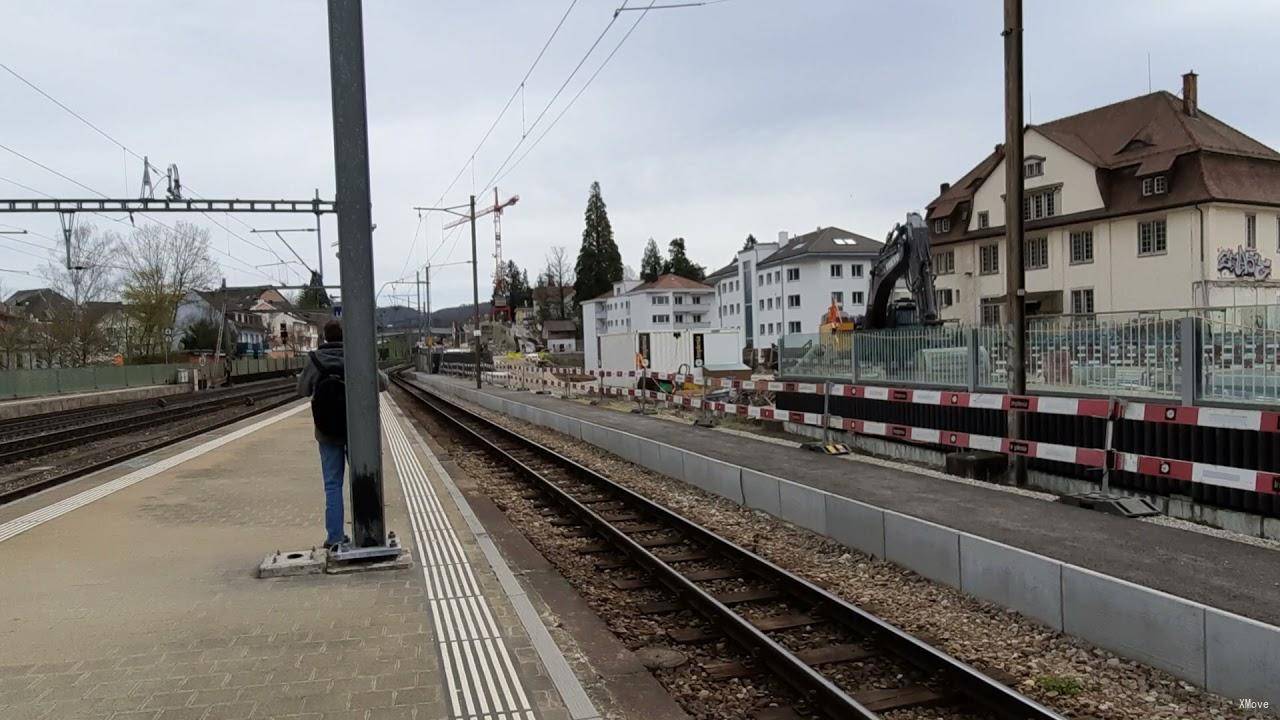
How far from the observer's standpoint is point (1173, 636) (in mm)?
4539

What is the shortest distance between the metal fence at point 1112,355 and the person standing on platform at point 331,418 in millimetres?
7943

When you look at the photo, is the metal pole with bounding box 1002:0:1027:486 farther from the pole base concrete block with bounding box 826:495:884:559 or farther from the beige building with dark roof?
the beige building with dark roof

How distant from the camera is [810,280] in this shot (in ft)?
217

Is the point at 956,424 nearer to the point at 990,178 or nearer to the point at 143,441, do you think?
the point at 143,441

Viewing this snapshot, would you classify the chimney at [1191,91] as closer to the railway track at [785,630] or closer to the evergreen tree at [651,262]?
the railway track at [785,630]

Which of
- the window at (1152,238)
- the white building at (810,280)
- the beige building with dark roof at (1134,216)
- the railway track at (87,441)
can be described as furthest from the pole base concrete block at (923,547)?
the white building at (810,280)

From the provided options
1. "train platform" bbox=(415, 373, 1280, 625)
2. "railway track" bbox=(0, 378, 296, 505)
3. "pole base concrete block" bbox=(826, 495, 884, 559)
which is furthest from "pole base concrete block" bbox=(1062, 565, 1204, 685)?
"railway track" bbox=(0, 378, 296, 505)

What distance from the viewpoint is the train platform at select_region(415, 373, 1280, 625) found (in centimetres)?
561

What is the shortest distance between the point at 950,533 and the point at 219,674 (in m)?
5.04

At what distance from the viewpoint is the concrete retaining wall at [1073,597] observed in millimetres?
4191

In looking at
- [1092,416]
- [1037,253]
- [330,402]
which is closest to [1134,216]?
[1037,253]

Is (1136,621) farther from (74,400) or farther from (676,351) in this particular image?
(74,400)

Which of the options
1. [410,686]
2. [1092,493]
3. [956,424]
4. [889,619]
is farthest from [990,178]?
[410,686]

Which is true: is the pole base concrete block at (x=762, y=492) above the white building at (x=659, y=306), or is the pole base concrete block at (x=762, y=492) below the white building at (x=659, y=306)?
below
